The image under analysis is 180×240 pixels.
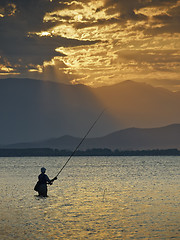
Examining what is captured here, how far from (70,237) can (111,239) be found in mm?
1642

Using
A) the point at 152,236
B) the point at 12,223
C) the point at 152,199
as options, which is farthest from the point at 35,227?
the point at 152,199

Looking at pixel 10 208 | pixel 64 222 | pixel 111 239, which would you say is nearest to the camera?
pixel 111 239

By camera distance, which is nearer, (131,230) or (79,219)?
(131,230)

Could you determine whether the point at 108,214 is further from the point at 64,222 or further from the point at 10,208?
the point at 10,208

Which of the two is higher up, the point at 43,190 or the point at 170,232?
the point at 43,190

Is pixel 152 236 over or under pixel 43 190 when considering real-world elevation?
under

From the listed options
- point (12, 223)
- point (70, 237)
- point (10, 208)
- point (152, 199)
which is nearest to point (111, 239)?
point (70, 237)

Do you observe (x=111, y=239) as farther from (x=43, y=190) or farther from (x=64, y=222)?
(x=43, y=190)

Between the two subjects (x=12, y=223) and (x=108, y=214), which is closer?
(x=12, y=223)

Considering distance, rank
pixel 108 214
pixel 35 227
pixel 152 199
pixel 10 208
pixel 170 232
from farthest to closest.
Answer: pixel 152 199 < pixel 10 208 < pixel 108 214 < pixel 35 227 < pixel 170 232

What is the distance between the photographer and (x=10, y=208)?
24.5 metres

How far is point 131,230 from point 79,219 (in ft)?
11.9

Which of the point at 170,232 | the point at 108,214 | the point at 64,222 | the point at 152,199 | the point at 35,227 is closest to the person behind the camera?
the point at 170,232

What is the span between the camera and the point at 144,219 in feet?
67.2
